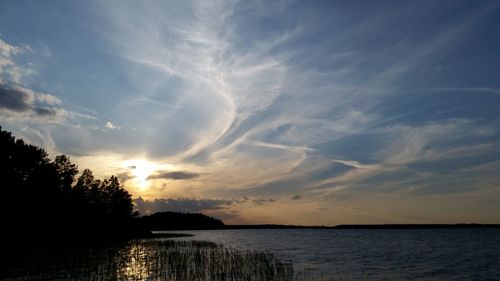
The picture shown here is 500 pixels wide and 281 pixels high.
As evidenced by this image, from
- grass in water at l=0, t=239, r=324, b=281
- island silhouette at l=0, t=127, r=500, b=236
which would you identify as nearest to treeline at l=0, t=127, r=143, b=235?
island silhouette at l=0, t=127, r=500, b=236

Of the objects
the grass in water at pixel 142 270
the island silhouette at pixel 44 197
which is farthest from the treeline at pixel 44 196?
the grass in water at pixel 142 270

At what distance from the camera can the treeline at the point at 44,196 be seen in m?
65.6

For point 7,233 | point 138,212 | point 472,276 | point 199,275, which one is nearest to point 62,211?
point 7,233

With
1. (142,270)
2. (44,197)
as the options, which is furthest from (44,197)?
(142,270)

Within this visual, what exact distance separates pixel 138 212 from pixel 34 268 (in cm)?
9199

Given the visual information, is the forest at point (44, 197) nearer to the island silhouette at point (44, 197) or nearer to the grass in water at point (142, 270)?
the island silhouette at point (44, 197)

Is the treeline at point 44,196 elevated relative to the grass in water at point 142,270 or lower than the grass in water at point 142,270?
elevated

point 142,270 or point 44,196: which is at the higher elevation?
point 44,196

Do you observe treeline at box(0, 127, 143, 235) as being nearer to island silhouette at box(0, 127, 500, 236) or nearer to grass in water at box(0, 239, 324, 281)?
island silhouette at box(0, 127, 500, 236)

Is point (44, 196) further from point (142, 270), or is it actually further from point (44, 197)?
point (142, 270)

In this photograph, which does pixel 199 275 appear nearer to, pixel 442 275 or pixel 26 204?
pixel 442 275

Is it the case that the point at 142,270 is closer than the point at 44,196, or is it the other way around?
the point at 142,270

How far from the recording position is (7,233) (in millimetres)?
63656

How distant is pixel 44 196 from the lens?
72750 millimetres
